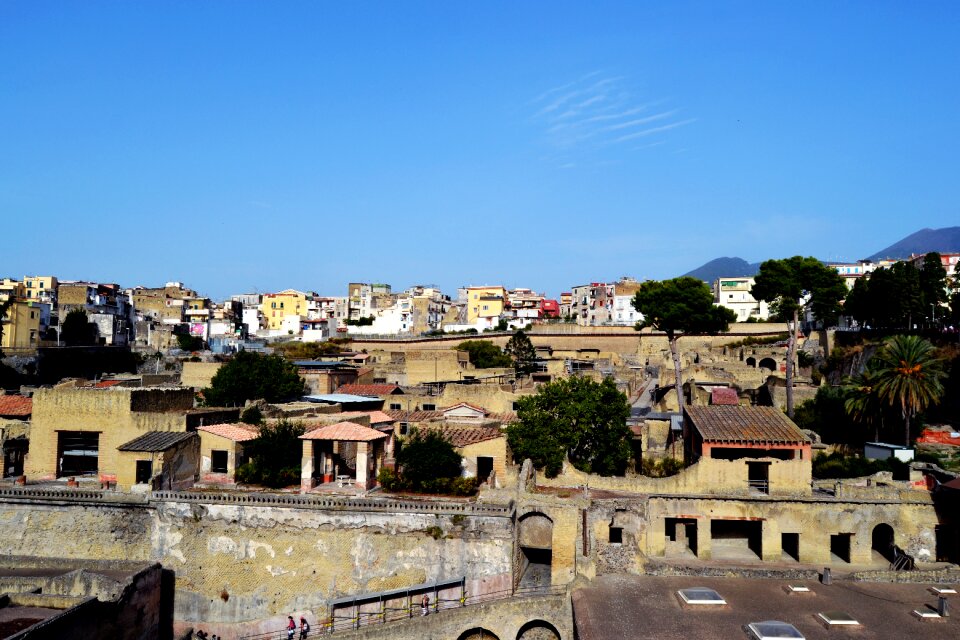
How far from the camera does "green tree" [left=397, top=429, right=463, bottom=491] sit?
90.9ft

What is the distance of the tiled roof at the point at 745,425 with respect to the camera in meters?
26.3

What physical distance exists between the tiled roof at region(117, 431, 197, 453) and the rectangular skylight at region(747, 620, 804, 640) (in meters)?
20.0

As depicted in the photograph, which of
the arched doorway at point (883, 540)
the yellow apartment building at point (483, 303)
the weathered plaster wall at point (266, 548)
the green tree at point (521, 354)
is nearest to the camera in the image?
the weathered plaster wall at point (266, 548)

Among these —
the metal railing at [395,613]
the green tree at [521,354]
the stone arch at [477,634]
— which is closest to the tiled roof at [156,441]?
the metal railing at [395,613]

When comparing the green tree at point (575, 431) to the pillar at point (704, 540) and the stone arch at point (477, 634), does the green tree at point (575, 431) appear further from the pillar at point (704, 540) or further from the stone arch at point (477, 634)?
the stone arch at point (477, 634)

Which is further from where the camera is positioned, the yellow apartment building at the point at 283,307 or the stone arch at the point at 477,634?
the yellow apartment building at the point at 283,307

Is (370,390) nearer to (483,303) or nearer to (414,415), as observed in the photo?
(414,415)

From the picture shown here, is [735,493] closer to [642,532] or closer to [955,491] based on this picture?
[642,532]

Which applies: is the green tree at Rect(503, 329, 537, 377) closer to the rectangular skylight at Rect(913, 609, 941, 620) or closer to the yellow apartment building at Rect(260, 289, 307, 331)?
the rectangular skylight at Rect(913, 609, 941, 620)

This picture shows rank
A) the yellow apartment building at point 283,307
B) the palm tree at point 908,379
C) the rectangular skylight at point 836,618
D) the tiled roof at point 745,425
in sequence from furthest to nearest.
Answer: the yellow apartment building at point 283,307 < the palm tree at point 908,379 < the tiled roof at point 745,425 < the rectangular skylight at point 836,618

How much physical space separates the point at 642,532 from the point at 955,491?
946 centimetres

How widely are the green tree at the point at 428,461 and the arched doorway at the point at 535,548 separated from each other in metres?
A: 3.73

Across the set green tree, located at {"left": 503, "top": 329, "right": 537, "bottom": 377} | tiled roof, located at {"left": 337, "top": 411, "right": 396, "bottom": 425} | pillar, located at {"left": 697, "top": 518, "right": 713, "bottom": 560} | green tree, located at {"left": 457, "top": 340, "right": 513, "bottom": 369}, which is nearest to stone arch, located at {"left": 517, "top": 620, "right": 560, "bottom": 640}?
pillar, located at {"left": 697, "top": 518, "right": 713, "bottom": 560}

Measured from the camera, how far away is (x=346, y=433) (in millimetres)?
28688
